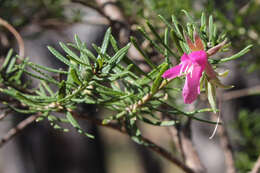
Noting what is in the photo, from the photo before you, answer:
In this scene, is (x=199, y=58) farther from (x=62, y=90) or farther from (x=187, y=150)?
(x=187, y=150)

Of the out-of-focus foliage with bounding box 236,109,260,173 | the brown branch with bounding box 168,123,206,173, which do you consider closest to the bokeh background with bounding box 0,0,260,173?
the out-of-focus foliage with bounding box 236,109,260,173

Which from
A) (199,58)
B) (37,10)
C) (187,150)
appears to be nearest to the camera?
(199,58)

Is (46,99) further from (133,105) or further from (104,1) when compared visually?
(104,1)

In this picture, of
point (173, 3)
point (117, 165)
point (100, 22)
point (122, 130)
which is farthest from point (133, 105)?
point (117, 165)

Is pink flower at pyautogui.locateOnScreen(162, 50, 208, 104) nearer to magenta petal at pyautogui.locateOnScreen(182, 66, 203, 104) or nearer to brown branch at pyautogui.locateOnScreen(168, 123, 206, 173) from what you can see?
magenta petal at pyautogui.locateOnScreen(182, 66, 203, 104)

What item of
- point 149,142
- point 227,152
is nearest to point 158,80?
point 149,142
